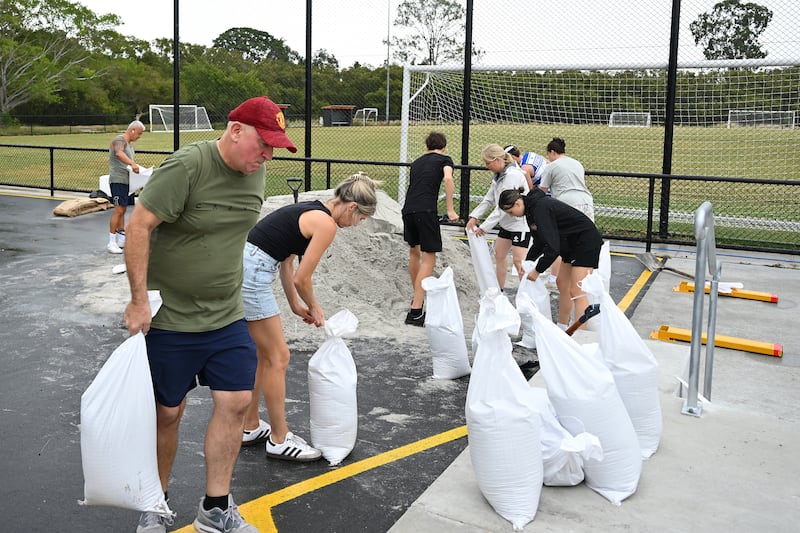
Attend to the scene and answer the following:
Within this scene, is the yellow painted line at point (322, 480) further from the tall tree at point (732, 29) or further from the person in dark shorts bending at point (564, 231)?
the tall tree at point (732, 29)

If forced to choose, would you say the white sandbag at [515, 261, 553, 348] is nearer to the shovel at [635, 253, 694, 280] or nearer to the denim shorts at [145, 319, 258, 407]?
the denim shorts at [145, 319, 258, 407]

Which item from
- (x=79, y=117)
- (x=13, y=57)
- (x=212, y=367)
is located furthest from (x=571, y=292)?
(x=13, y=57)

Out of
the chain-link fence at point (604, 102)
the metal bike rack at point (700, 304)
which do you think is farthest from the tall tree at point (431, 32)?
the metal bike rack at point (700, 304)

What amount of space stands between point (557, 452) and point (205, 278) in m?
1.74

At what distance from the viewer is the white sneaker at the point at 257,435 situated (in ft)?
15.3

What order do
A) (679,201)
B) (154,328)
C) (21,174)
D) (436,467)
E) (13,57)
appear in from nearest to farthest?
(154,328) → (436,467) → (679,201) → (21,174) → (13,57)

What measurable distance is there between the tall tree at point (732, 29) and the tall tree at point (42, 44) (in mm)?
51904

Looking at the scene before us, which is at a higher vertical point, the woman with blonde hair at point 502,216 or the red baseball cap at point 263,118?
the red baseball cap at point 263,118

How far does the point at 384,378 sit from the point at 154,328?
2739 mm

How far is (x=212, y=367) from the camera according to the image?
3.56 meters

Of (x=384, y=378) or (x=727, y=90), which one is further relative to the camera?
(x=727, y=90)

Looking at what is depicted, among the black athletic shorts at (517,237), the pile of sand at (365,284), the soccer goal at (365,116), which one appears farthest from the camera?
the soccer goal at (365,116)

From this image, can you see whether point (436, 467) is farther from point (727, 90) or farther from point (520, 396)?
point (727, 90)

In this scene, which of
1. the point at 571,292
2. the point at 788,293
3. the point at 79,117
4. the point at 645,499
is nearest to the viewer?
the point at 645,499
